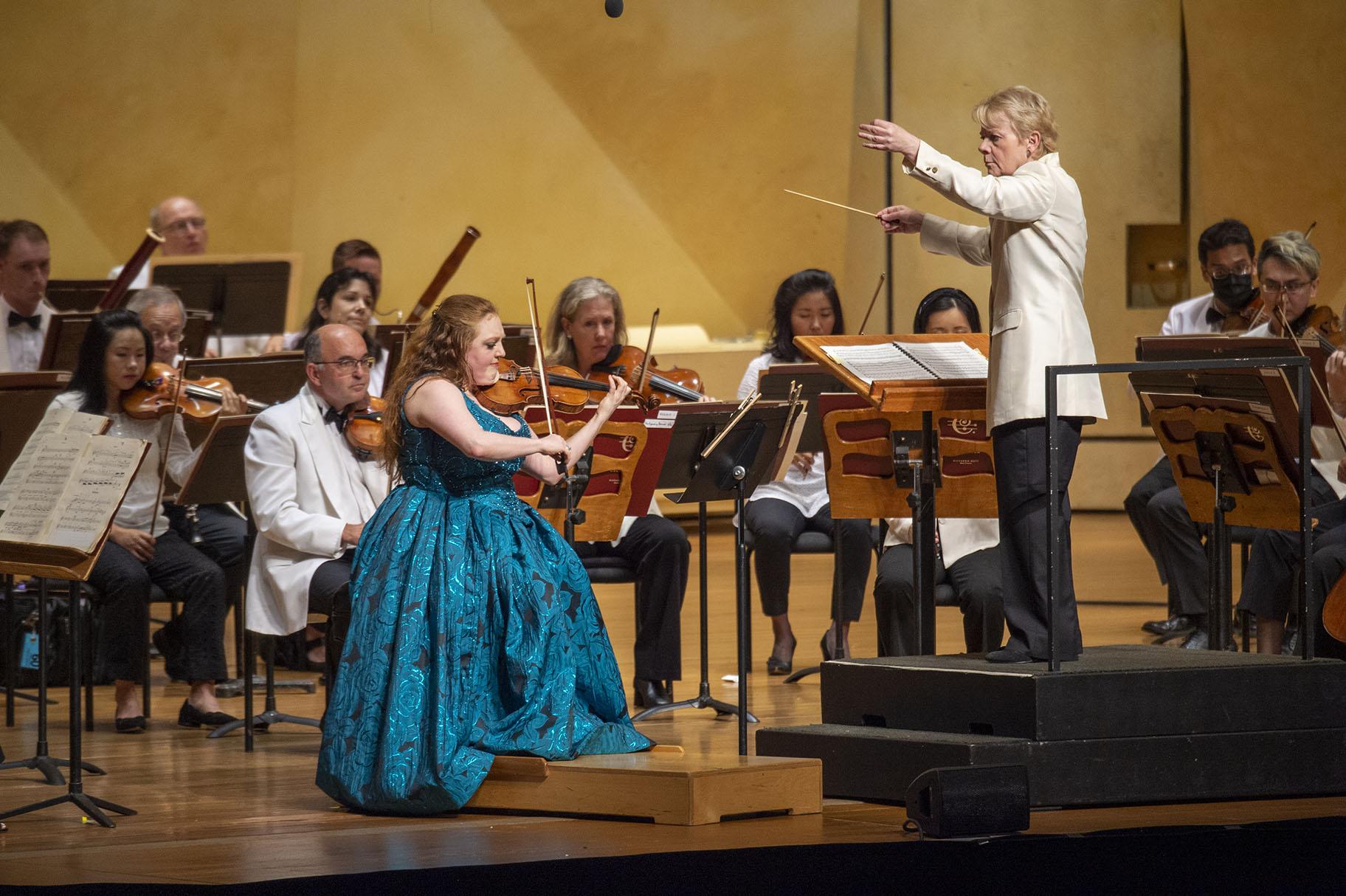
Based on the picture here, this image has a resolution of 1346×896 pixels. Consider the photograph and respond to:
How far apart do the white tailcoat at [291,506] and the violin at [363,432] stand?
42 mm

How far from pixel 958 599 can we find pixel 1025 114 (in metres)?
1.46

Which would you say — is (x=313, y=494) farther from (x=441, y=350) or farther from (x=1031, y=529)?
(x=1031, y=529)

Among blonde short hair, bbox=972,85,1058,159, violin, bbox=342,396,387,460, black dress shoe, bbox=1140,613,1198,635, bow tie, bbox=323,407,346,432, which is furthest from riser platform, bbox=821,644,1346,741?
black dress shoe, bbox=1140,613,1198,635

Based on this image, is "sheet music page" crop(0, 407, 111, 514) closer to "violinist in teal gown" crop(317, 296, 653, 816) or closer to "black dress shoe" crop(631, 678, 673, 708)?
"violinist in teal gown" crop(317, 296, 653, 816)

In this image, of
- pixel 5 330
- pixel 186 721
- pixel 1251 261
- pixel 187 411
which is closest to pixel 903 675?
pixel 186 721

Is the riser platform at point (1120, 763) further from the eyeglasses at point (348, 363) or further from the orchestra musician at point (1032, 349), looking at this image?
the eyeglasses at point (348, 363)

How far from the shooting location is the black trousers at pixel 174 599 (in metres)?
4.62

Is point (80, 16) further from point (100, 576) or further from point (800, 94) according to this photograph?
point (100, 576)

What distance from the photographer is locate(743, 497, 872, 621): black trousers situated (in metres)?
5.11

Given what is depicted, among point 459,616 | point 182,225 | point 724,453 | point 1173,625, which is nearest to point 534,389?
point 724,453

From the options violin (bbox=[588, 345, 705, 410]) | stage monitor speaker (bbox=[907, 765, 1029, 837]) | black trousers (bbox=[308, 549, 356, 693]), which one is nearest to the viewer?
stage monitor speaker (bbox=[907, 765, 1029, 837])

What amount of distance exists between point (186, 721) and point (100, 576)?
1.44 ft

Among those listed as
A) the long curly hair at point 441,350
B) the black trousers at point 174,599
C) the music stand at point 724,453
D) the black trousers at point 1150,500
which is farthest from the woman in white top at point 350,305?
the black trousers at point 1150,500

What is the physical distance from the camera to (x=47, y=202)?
8.28m
